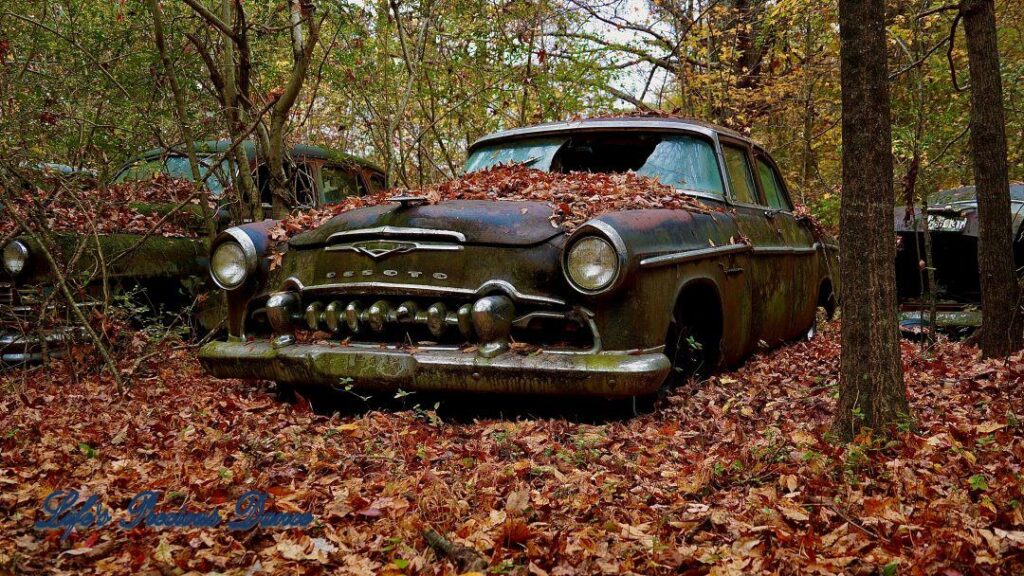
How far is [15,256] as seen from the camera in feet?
17.1

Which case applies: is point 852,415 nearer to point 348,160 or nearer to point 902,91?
point 348,160

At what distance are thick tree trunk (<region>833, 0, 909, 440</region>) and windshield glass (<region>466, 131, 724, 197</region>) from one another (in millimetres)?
1750

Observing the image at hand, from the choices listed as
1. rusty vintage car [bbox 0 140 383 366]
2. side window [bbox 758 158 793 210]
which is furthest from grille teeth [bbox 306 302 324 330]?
side window [bbox 758 158 793 210]

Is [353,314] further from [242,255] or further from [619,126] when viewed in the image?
[619,126]

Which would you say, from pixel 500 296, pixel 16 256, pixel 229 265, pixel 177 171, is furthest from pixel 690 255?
pixel 177 171

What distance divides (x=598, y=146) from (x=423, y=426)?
2313mm

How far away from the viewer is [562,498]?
2957 mm

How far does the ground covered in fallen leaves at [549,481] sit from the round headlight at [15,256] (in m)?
1.02

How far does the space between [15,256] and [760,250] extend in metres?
4.56

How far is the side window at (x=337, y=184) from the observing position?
761cm

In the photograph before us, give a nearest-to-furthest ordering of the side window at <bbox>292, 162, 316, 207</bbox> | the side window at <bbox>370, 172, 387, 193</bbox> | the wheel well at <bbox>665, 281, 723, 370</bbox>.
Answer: the wheel well at <bbox>665, 281, 723, 370</bbox>
the side window at <bbox>292, 162, 316, 207</bbox>
the side window at <bbox>370, 172, 387, 193</bbox>

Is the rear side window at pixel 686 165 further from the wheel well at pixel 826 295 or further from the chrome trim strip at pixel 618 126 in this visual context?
the wheel well at pixel 826 295

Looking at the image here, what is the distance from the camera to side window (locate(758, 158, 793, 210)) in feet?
20.0

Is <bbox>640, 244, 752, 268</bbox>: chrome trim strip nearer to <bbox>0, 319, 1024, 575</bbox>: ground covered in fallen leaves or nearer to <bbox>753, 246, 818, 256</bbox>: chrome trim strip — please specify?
<bbox>753, 246, 818, 256</bbox>: chrome trim strip
